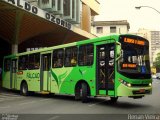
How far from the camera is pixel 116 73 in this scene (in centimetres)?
1379

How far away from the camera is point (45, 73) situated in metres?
19.5

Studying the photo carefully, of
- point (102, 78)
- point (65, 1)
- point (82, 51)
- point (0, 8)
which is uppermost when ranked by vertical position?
point (65, 1)

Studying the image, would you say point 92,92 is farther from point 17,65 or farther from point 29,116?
point 17,65

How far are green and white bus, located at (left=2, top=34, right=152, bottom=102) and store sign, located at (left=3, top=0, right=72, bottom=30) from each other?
19.8 ft

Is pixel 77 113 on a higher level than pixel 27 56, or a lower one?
lower

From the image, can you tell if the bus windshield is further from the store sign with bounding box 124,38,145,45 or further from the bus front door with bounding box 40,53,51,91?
the bus front door with bounding box 40,53,51,91

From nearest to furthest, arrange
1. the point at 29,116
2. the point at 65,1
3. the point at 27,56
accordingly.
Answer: the point at 29,116
the point at 27,56
the point at 65,1

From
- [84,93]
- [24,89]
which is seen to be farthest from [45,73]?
[84,93]

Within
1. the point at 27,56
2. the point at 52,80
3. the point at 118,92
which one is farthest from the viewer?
the point at 27,56

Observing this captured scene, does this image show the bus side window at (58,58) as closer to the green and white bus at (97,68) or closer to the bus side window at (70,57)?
the green and white bus at (97,68)

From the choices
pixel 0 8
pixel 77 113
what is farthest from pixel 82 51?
pixel 0 8

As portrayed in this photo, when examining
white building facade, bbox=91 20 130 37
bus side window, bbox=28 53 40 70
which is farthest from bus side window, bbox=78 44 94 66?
white building facade, bbox=91 20 130 37

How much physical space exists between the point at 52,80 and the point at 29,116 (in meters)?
7.00

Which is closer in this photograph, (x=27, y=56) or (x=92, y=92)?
(x=92, y=92)
